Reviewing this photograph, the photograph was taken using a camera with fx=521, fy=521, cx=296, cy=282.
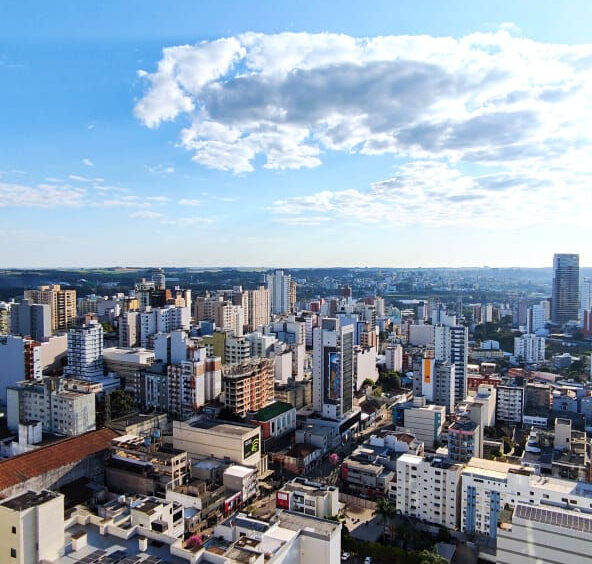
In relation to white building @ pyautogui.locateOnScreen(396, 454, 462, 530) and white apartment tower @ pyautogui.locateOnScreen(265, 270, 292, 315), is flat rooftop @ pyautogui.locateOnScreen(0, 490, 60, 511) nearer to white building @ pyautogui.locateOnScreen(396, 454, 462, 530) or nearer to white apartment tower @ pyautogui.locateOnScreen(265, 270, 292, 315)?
white building @ pyautogui.locateOnScreen(396, 454, 462, 530)

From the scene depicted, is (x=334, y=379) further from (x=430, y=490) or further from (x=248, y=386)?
(x=430, y=490)

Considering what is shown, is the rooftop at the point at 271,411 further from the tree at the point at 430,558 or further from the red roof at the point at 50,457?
the tree at the point at 430,558

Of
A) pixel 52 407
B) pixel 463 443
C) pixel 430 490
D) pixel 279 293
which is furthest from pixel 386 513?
pixel 279 293

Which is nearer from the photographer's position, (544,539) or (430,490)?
(544,539)

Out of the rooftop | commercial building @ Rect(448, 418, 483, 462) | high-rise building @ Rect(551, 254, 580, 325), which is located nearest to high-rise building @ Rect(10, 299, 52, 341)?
the rooftop

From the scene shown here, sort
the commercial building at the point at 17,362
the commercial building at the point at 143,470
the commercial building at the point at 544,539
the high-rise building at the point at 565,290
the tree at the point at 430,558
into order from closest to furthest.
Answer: the commercial building at the point at 544,539 < the tree at the point at 430,558 < the commercial building at the point at 143,470 < the commercial building at the point at 17,362 < the high-rise building at the point at 565,290

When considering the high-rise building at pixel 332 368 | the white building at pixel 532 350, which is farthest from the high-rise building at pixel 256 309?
the high-rise building at pixel 332 368

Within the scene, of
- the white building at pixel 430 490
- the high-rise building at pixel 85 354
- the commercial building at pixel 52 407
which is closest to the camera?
the white building at pixel 430 490
